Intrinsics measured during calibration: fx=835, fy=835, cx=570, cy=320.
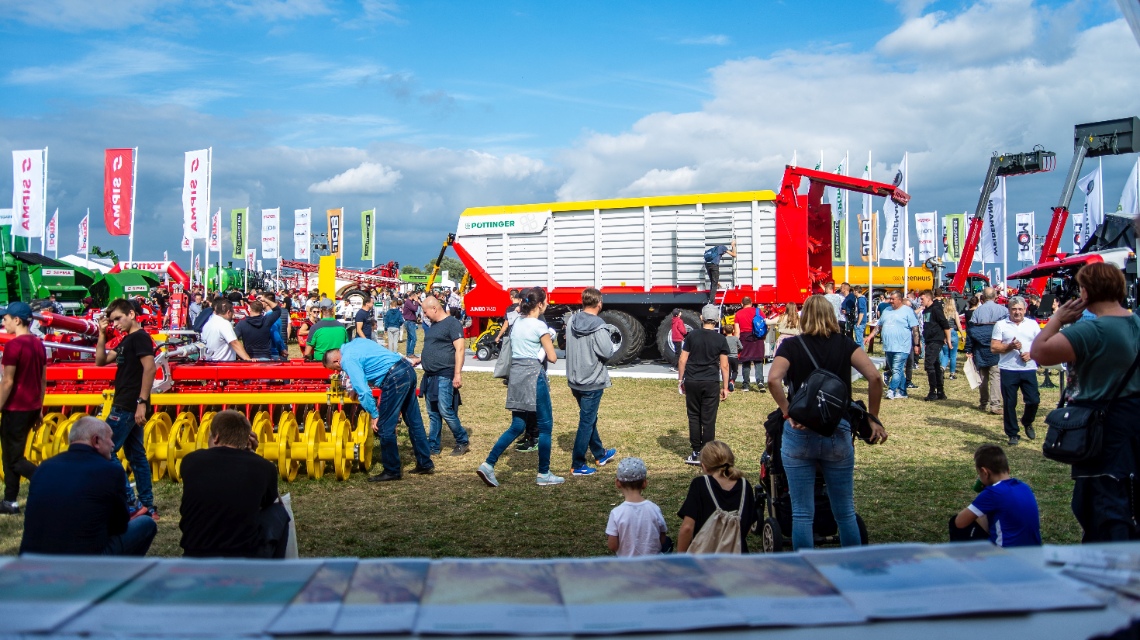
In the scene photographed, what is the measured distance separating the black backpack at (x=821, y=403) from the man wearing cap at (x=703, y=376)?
3.46 m

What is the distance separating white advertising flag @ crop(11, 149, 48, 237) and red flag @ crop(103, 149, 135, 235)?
1665 millimetres

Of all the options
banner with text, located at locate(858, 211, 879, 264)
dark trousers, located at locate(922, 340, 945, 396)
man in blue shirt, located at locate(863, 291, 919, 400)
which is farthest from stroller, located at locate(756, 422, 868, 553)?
banner with text, located at locate(858, 211, 879, 264)

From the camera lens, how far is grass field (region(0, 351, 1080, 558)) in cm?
554

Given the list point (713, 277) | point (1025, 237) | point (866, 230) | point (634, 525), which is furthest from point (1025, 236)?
point (634, 525)

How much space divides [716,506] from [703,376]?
3.47m

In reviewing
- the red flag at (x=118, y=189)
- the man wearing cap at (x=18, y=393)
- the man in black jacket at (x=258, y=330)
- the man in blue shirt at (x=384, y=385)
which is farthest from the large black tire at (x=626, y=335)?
the red flag at (x=118, y=189)

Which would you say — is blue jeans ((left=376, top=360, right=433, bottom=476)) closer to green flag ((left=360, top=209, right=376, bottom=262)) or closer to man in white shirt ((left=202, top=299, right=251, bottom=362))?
man in white shirt ((left=202, top=299, right=251, bottom=362))

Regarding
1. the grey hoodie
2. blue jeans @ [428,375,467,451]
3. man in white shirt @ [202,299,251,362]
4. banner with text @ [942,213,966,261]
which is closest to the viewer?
the grey hoodie

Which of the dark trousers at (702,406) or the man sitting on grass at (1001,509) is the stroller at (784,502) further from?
the dark trousers at (702,406)

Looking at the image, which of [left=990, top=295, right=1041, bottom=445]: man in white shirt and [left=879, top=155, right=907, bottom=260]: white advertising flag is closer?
[left=990, top=295, right=1041, bottom=445]: man in white shirt

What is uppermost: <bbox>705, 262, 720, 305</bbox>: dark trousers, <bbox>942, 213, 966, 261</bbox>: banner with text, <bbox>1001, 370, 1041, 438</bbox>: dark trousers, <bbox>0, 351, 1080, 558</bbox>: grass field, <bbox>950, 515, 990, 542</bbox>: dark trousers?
<bbox>942, 213, 966, 261</bbox>: banner with text

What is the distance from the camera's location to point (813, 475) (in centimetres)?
429

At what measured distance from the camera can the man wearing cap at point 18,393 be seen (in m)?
5.96

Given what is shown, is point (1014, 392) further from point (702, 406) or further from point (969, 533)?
point (969, 533)
